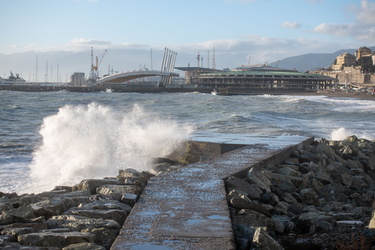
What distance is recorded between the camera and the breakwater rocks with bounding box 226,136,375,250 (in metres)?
A: 3.99

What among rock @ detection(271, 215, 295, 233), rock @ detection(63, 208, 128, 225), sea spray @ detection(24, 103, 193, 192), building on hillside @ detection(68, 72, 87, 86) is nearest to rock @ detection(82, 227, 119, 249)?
rock @ detection(63, 208, 128, 225)

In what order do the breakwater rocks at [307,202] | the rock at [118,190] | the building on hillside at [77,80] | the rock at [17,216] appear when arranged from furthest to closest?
1. the building on hillside at [77,80]
2. the rock at [118,190]
3. the rock at [17,216]
4. the breakwater rocks at [307,202]

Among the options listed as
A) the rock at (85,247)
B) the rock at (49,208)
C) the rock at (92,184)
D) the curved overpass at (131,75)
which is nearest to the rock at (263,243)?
the rock at (85,247)

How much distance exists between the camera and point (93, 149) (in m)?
10.8

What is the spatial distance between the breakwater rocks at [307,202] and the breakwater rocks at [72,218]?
3.24ft

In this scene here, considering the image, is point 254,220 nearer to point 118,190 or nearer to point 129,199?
point 129,199

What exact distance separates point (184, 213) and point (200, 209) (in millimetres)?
196

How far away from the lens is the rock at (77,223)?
13.4 ft

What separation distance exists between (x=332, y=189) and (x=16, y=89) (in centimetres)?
10167

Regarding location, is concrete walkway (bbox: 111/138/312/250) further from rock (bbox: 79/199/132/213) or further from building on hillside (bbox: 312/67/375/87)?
building on hillside (bbox: 312/67/375/87)

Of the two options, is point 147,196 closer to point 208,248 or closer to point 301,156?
point 208,248

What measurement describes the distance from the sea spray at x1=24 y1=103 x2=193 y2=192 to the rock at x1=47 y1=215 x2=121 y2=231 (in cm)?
417

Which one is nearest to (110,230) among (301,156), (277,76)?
(301,156)

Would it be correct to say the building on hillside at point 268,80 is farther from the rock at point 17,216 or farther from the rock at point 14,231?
the rock at point 14,231
